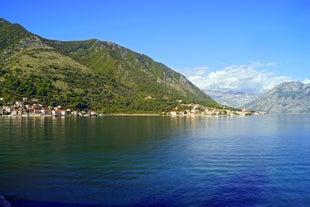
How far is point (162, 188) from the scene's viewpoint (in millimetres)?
35188

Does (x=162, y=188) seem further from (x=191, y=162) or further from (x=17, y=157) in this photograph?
(x=17, y=157)

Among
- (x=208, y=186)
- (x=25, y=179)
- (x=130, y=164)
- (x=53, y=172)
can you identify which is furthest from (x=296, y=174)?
(x=25, y=179)

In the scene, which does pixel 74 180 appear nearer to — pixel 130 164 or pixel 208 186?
pixel 130 164

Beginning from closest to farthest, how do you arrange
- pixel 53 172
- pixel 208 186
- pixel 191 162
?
pixel 208 186 → pixel 53 172 → pixel 191 162

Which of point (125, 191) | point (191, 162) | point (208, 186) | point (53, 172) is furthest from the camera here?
point (191, 162)

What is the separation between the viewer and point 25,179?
3856cm

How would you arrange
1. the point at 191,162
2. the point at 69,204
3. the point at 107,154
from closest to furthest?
1. the point at 69,204
2. the point at 191,162
3. the point at 107,154

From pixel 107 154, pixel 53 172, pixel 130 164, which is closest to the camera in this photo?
pixel 53 172

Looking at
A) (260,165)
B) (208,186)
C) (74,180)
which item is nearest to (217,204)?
(208,186)

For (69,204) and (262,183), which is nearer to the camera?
(69,204)

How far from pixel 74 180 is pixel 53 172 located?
19.7 feet

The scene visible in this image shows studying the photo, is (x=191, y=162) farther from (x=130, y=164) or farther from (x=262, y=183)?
(x=262, y=183)

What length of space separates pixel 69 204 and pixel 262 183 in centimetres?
2428

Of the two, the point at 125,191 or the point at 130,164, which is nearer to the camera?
the point at 125,191
